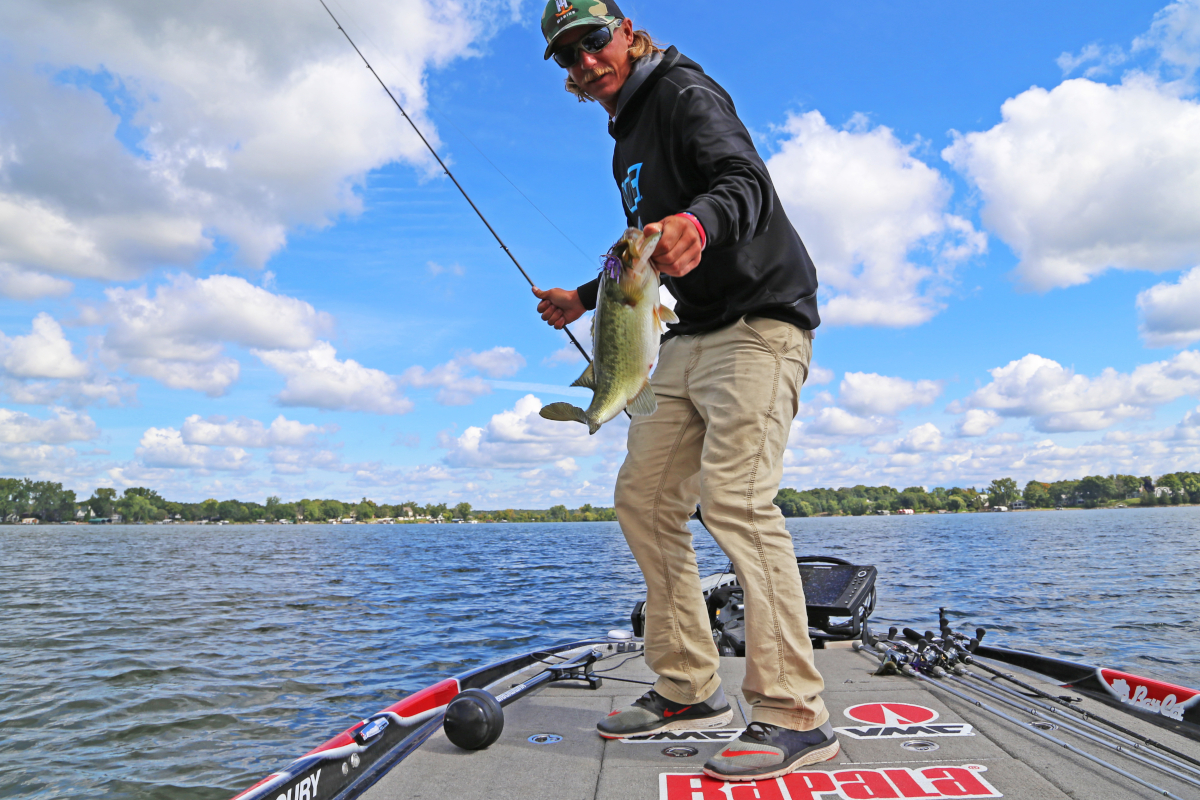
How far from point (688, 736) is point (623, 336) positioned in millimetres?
1749

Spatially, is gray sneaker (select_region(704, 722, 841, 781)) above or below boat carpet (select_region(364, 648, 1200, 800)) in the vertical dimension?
above

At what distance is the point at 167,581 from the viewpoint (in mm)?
21781

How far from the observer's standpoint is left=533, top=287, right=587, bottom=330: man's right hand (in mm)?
3545

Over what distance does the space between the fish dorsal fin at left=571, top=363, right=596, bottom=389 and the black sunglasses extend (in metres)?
1.39

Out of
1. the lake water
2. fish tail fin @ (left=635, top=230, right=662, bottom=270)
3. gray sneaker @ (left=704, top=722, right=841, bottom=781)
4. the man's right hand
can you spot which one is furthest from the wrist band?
the lake water

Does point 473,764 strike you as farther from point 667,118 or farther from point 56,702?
point 56,702

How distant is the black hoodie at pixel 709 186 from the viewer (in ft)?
8.70

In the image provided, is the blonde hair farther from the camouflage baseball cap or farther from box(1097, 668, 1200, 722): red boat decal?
box(1097, 668, 1200, 722): red boat decal

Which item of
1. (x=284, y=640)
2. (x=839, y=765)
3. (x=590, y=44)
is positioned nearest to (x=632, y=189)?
(x=590, y=44)

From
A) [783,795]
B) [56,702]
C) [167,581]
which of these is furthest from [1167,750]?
[167,581]

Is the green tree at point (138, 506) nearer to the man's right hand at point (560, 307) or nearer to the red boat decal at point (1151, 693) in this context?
the man's right hand at point (560, 307)

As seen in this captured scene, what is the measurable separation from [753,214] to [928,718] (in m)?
2.29

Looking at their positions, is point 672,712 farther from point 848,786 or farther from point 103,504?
point 103,504

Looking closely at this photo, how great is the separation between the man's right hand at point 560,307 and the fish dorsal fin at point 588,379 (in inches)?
42.9
